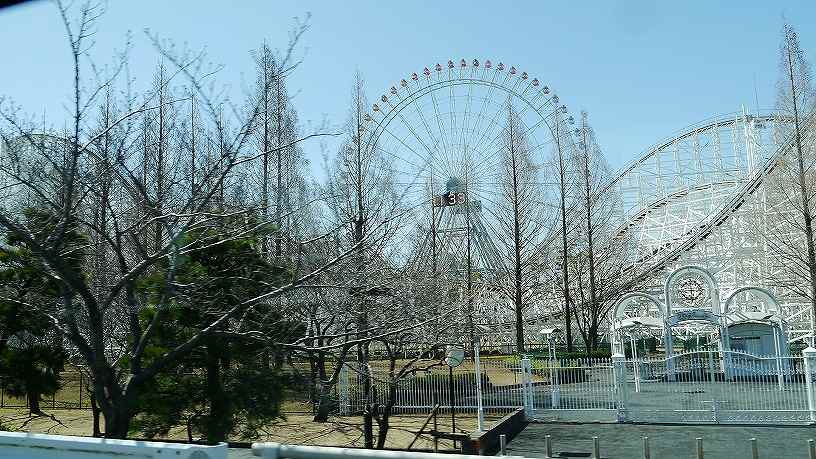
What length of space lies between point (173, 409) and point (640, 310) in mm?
31038

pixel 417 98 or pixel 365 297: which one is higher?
pixel 417 98

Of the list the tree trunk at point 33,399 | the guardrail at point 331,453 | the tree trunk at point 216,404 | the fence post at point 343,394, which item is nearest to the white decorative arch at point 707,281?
the fence post at point 343,394

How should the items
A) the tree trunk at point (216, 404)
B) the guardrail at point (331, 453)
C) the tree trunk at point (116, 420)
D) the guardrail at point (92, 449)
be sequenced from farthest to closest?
the tree trunk at point (216, 404) < the tree trunk at point (116, 420) < the guardrail at point (92, 449) < the guardrail at point (331, 453)

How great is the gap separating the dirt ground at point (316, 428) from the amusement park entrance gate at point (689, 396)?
6.85 ft

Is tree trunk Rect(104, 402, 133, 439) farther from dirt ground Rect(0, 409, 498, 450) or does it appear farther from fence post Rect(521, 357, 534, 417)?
fence post Rect(521, 357, 534, 417)

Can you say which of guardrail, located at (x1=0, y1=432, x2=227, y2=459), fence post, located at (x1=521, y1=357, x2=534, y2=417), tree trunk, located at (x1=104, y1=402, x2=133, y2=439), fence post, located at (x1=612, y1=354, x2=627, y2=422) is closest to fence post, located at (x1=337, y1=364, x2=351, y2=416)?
fence post, located at (x1=521, y1=357, x2=534, y2=417)

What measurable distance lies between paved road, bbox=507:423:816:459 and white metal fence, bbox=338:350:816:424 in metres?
0.64

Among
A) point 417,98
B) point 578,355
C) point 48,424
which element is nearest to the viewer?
point 48,424

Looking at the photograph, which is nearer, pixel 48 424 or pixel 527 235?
pixel 48 424

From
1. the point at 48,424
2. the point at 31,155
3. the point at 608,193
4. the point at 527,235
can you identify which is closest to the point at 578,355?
the point at 527,235

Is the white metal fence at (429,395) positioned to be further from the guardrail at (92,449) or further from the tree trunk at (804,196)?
the guardrail at (92,449)

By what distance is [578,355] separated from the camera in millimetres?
29766

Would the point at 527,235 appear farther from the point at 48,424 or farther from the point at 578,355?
the point at 48,424

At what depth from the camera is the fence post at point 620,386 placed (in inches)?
619
